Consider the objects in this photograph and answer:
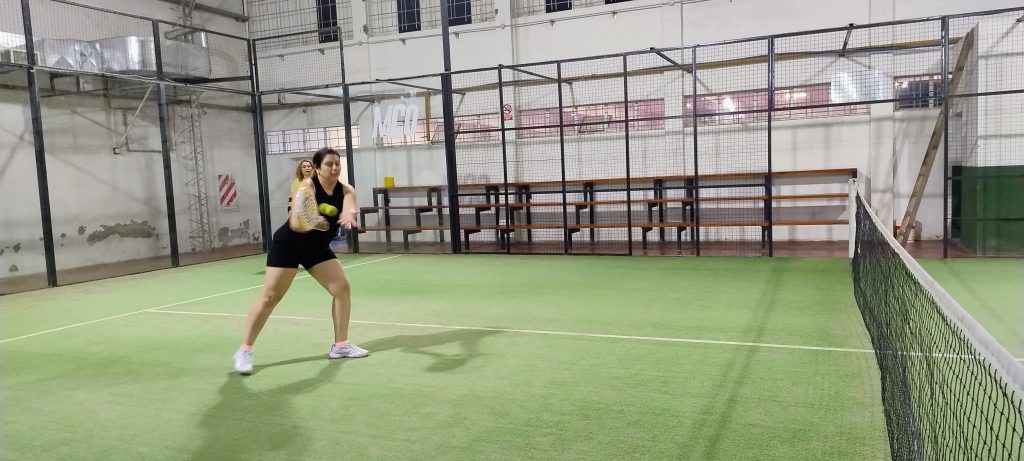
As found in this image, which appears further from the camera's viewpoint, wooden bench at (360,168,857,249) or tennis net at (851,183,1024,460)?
wooden bench at (360,168,857,249)

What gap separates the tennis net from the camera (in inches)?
79.0

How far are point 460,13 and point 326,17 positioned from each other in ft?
11.6

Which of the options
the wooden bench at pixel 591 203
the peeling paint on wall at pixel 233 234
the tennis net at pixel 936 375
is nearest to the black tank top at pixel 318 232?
the tennis net at pixel 936 375

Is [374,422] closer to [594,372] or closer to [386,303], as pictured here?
[594,372]

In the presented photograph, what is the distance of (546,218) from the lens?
14.8m

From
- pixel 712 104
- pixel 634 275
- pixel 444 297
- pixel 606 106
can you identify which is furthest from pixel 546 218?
pixel 444 297

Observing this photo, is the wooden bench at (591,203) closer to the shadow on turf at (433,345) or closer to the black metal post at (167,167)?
the black metal post at (167,167)

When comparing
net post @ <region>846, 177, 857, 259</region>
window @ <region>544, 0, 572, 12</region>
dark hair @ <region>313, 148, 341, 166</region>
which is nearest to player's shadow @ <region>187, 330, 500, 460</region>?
dark hair @ <region>313, 148, 341, 166</region>

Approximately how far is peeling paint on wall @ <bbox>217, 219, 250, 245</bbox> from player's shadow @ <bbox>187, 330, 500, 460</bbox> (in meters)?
11.6

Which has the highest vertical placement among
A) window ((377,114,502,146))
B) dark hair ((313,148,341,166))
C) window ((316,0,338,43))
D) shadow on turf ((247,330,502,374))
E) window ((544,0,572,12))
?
window ((316,0,338,43))

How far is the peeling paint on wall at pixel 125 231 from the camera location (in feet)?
44.5

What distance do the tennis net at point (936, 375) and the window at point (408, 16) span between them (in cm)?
1135

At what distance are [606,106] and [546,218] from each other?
2.68m

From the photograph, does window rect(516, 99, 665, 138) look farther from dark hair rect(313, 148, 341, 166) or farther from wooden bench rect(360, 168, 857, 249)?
dark hair rect(313, 148, 341, 166)
